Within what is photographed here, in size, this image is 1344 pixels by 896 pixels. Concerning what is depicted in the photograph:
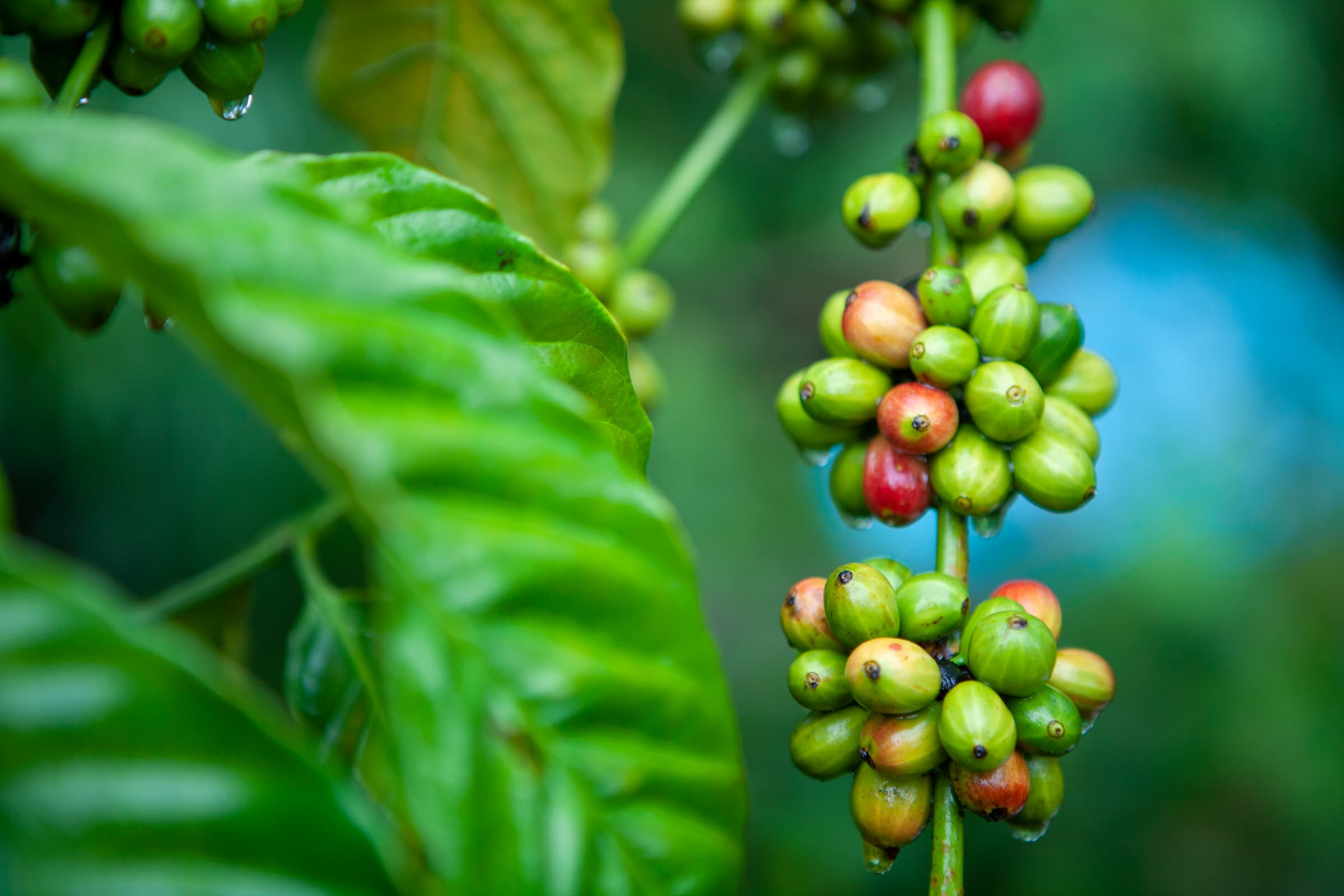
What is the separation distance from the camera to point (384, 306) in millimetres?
499

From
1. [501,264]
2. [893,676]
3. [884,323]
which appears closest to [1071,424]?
[884,323]

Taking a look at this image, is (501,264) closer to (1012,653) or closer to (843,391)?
(843,391)

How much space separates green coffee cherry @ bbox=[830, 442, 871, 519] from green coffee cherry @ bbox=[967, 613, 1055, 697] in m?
0.18

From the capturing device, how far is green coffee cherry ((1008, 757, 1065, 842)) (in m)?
0.71

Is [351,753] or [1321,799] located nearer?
[351,753]

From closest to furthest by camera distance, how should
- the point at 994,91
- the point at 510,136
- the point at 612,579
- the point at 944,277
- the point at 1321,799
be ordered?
the point at 612,579, the point at 944,277, the point at 994,91, the point at 510,136, the point at 1321,799

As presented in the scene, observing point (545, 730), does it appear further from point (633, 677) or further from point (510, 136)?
point (510, 136)

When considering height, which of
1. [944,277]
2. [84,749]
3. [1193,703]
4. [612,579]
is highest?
[944,277]

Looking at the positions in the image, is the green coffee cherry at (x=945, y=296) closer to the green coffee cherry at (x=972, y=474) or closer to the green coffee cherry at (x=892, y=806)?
the green coffee cherry at (x=972, y=474)

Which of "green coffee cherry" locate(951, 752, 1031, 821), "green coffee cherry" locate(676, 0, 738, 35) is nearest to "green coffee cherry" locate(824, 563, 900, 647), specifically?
"green coffee cherry" locate(951, 752, 1031, 821)

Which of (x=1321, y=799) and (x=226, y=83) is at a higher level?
(x=226, y=83)

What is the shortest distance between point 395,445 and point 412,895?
0.21m

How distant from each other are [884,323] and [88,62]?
0.64 meters

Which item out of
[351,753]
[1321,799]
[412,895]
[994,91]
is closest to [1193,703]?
[1321,799]
